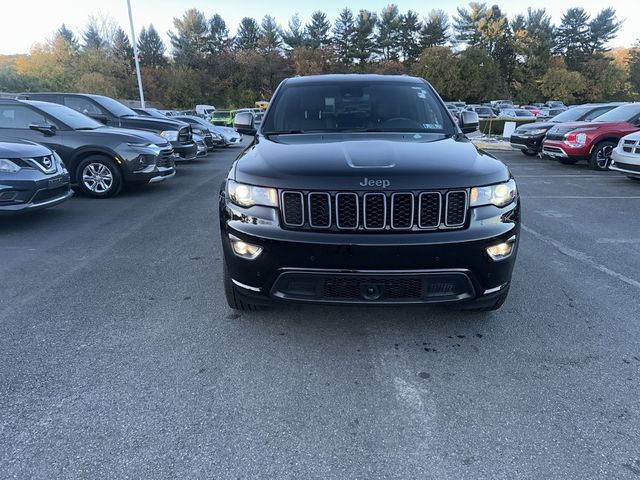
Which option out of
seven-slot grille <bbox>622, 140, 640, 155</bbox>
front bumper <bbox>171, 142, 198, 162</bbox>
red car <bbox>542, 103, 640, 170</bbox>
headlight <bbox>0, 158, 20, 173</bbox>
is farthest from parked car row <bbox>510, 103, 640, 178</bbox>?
headlight <bbox>0, 158, 20, 173</bbox>

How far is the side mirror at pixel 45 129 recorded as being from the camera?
763 centimetres

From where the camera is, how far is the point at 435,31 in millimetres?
70000

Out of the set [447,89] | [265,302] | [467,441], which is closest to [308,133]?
[265,302]

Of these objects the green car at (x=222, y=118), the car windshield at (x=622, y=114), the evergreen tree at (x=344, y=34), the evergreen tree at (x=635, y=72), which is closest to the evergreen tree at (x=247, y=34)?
the evergreen tree at (x=344, y=34)

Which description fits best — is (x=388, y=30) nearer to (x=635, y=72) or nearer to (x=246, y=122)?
(x=635, y=72)

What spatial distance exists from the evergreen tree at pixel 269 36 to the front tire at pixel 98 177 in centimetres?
6544

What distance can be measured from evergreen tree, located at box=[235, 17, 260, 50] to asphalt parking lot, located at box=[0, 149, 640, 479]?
75.2 m

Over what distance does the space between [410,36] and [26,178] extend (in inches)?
2895

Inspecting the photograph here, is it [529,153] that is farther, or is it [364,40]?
[364,40]

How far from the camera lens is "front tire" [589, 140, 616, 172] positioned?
1164 centimetres

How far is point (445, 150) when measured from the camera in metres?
3.16

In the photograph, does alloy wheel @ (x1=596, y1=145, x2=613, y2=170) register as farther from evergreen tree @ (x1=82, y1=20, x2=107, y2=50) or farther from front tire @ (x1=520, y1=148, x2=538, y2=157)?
evergreen tree @ (x1=82, y1=20, x2=107, y2=50)

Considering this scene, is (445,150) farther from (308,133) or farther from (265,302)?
(265,302)

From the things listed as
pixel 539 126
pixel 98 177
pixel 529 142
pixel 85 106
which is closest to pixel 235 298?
pixel 98 177
